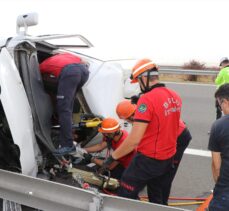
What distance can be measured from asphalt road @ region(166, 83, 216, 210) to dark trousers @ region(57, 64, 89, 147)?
1.57 metres

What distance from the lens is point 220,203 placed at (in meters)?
2.66

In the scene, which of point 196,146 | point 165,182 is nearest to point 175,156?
point 165,182

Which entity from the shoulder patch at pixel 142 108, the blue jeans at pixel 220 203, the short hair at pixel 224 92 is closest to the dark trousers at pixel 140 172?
the shoulder patch at pixel 142 108

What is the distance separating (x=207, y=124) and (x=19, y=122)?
18.3 feet

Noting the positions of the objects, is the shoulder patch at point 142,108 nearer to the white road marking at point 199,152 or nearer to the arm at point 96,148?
the arm at point 96,148

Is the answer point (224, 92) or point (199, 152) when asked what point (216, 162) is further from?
point (199, 152)

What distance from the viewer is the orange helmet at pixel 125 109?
4.27 metres

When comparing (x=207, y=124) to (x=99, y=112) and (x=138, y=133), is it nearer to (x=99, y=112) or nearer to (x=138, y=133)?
(x=99, y=112)

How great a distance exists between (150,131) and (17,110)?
1132 mm

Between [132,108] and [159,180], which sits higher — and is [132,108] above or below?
above

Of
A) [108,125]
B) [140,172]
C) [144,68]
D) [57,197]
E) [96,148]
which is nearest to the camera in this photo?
[57,197]

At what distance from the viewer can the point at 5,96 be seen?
321cm

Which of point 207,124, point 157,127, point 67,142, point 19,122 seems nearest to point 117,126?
point 67,142

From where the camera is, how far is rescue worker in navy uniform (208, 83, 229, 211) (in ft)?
8.71
